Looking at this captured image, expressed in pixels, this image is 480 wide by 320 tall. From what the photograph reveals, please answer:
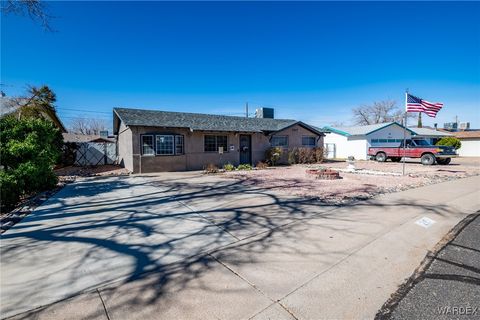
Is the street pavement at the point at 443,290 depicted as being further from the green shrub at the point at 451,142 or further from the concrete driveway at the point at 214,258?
the green shrub at the point at 451,142

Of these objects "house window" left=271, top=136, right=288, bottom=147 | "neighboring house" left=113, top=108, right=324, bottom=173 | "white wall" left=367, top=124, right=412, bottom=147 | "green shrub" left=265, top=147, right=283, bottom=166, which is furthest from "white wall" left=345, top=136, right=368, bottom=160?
"green shrub" left=265, top=147, right=283, bottom=166

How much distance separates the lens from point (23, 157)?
304 inches

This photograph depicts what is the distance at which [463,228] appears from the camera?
15.5 ft

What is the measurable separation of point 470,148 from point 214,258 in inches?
1553

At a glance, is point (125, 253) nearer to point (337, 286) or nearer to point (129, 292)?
point (129, 292)

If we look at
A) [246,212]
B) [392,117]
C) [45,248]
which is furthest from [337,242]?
[392,117]

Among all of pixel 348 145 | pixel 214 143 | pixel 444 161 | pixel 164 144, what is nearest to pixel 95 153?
pixel 164 144

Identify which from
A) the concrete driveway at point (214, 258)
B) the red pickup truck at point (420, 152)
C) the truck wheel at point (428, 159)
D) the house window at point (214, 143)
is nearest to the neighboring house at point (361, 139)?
the red pickup truck at point (420, 152)

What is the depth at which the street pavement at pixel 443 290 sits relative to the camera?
2335mm

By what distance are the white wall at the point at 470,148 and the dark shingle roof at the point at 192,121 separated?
23.9 m

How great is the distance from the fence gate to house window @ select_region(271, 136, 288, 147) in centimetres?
1292

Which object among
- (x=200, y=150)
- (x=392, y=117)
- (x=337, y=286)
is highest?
(x=392, y=117)

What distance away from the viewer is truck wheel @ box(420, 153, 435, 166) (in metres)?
17.8

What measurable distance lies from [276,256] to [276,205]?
290 cm
